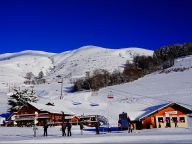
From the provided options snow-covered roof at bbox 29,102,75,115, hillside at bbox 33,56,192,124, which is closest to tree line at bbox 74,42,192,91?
hillside at bbox 33,56,192,124

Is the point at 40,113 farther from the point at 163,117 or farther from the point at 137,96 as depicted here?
the point at 137,96

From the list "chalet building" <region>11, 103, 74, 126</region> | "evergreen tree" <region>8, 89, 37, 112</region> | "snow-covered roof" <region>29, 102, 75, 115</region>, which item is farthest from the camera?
"evergreen tree" <region>8, 89, 37, 112</region>

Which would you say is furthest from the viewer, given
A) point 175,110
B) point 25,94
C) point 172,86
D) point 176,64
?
point 176,64

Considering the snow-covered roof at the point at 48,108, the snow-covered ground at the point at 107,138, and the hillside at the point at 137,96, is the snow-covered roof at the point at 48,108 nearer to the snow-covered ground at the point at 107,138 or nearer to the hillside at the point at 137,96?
the hillside at the point at 137,96

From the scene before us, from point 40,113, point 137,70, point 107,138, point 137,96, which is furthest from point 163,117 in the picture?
point 137,70

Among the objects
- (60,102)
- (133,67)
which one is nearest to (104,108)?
(60,102)

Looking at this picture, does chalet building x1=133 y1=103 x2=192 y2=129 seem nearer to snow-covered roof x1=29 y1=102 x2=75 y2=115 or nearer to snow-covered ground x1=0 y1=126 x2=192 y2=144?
snow-covered ground x1=0 y1=126 x2=192 y2=144

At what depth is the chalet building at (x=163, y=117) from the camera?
56438 mm

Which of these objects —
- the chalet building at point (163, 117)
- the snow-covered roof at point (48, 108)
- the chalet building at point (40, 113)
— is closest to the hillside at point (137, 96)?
the snow-covered roof at point (48, 108)

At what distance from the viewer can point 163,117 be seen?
188 feet

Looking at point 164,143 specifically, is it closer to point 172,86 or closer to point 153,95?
point 153,95

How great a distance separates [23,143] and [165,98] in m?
66.2

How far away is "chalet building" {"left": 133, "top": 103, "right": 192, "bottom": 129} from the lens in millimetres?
56438

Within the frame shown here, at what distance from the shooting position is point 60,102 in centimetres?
8431
